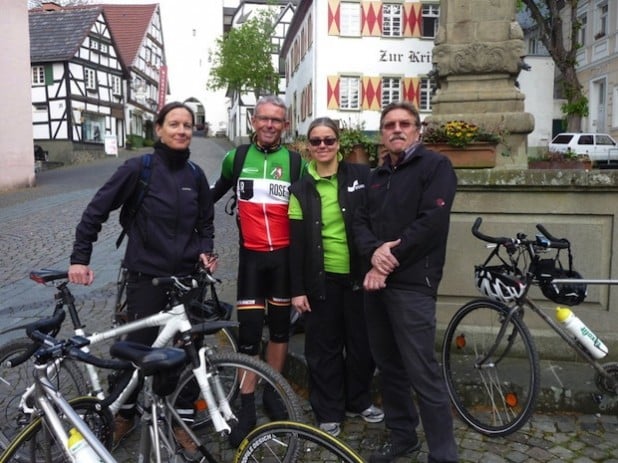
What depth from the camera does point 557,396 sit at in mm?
4141

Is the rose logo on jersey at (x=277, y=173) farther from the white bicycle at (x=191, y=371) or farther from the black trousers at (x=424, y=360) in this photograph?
the black trousers at (x=424, y=360)

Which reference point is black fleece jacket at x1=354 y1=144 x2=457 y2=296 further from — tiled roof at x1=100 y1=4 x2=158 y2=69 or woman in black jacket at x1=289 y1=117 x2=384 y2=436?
tiled roof at x1=100 y1=4 x2=158 y2=69

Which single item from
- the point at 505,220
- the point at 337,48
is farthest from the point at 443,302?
the point at 337,48

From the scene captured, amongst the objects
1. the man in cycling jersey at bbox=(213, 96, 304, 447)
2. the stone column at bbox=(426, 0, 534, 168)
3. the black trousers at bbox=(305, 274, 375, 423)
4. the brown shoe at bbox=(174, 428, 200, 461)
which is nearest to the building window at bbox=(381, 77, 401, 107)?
the stone column at bbox=(426, 0, 534, 168)

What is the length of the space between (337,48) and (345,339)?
89.3 feet

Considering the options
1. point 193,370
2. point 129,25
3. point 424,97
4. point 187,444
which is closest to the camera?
point 187,444

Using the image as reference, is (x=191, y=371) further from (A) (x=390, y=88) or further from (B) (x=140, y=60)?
(B) (x=140, y=60)

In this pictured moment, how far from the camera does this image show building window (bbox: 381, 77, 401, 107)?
30.3 meters

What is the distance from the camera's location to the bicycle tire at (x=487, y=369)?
3848 millimetres

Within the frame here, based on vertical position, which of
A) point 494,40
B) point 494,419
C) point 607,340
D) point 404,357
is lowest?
point 494,419

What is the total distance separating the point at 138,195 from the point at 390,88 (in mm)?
27927

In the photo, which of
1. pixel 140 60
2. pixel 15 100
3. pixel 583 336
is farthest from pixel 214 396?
pixel 140 60

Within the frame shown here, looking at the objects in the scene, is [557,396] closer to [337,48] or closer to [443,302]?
[443,302]

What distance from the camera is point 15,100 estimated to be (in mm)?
19953
